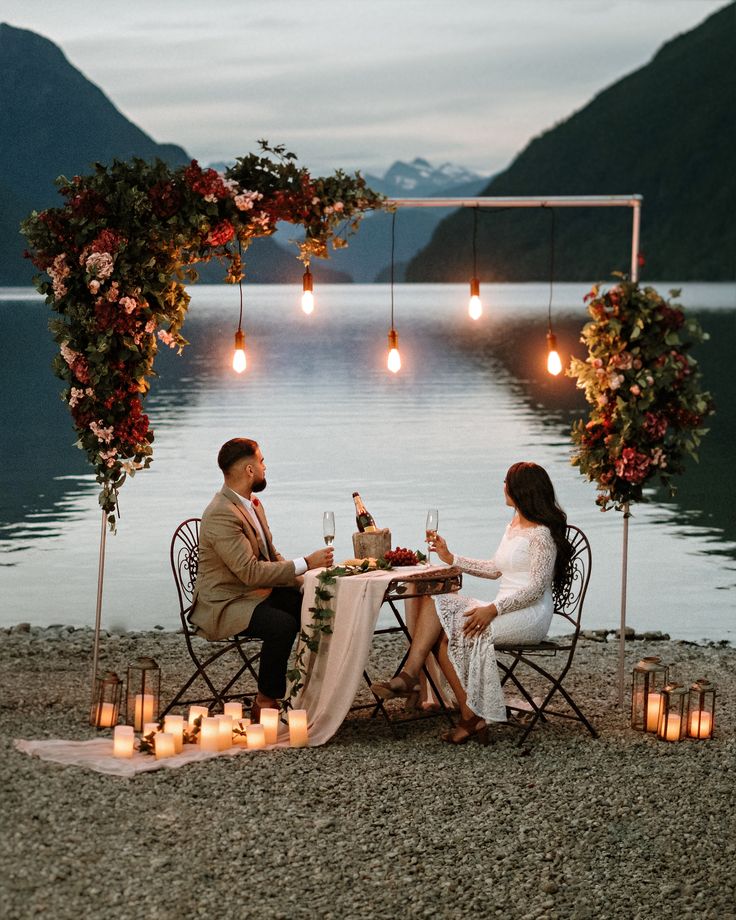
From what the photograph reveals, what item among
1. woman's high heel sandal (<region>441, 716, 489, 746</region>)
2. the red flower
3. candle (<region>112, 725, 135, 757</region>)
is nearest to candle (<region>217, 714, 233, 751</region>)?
candle (<region>112, 725, 135, 757</region>)

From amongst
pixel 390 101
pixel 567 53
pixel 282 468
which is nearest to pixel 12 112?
pixel 390 101

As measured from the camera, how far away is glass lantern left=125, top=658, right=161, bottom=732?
6371mm

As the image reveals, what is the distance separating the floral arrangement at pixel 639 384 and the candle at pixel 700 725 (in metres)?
1.02

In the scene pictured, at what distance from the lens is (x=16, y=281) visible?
398 ft

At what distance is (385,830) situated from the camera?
4973mm

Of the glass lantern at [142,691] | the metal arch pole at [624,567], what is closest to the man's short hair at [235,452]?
the glass lantern at [142,691]

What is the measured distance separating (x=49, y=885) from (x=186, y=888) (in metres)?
0.40

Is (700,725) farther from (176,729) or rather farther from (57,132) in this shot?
(57,132)

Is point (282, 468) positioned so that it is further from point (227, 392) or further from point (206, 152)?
point (206, 152)

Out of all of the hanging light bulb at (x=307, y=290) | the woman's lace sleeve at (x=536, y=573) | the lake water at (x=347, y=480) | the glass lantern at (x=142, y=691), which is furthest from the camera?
the lake water at (x=347, y=480)

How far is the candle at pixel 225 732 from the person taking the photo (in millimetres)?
5938

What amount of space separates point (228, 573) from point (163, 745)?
35.9 inches

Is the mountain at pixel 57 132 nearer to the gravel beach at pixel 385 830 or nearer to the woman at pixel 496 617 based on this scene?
the woman at pixel 496 617

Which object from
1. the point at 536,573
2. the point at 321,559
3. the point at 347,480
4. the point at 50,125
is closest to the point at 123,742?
the point at 321,559
